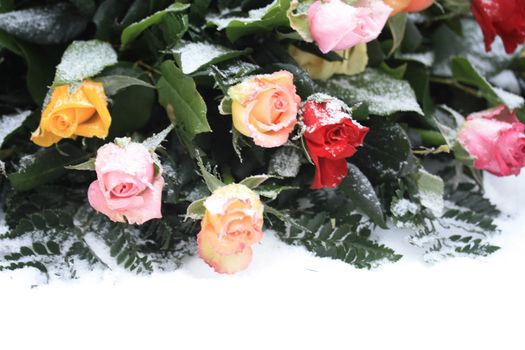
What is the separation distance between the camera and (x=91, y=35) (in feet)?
2.76

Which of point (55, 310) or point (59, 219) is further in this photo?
point (59, 219)

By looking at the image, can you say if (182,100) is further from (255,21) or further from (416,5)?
(416,5)

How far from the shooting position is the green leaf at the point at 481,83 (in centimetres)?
86

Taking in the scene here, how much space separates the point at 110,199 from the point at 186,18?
0.66 ft

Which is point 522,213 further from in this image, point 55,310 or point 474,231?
point 55,310

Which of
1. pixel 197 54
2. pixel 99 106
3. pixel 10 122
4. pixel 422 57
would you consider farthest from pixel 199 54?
pixel 422 57

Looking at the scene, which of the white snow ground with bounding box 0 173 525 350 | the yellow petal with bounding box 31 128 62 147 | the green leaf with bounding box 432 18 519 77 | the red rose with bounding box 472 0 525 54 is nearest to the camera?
the white snow ground with bounding box 0 173 525 350

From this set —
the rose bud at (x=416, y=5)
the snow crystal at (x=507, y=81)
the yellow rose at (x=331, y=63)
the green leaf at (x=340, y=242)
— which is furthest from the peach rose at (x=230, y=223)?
the snow crystal at (x=507, y=81)

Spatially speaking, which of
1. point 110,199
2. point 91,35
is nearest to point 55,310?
point 110,199

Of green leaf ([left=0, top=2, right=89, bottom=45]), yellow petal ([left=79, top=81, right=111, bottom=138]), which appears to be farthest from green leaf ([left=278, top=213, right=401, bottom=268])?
green leaf ([left=0, top=2, right=89, bottom=45])

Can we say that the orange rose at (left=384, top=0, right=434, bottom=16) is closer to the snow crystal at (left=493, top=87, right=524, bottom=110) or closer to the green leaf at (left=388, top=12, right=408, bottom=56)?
the green leaf at (left=388, top=12, right=408, bottom=56)

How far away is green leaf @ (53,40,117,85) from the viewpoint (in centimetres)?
70

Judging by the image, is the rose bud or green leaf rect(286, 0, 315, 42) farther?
the rose bud

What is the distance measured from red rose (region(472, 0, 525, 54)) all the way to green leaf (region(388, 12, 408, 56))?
0.08m
